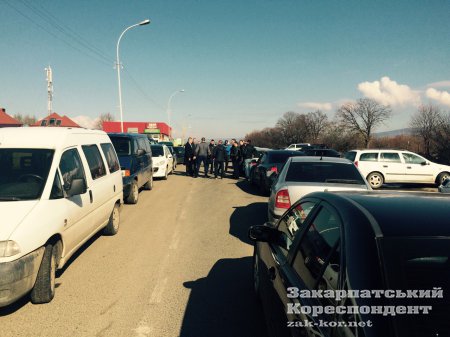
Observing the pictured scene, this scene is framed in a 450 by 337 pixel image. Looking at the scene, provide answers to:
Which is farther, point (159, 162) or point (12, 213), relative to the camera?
point (159, 162)

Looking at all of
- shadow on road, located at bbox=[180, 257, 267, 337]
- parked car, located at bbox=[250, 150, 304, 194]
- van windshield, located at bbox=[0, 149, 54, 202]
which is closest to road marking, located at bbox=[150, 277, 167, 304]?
shadow on road, located at bbox=[180, 257, 267, 337]

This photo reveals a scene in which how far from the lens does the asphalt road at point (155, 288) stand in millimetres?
3293

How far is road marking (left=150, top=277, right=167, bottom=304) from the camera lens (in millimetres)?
3867

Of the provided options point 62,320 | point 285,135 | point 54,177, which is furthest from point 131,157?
point 285,135

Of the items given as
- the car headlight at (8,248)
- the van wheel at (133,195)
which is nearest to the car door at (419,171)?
the van wheel at (133,195)

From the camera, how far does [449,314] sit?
1387 mm

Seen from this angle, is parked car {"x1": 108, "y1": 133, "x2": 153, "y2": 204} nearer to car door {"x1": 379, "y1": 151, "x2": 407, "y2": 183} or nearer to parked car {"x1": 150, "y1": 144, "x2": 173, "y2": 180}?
parked car {"x1": 150, "y1": 144, "x2": 173, "y2": 180}

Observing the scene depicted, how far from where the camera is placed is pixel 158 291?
4094 millimetres

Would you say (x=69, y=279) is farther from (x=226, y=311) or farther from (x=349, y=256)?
(x=349, y=256)

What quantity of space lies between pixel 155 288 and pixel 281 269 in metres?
2.35

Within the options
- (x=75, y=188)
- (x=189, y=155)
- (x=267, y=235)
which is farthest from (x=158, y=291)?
(x=189, y=155)

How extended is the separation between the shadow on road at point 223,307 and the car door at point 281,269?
2.37ft

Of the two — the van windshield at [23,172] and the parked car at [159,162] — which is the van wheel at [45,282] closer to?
the van windshield at [23,172]

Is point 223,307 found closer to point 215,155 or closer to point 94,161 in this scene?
point 94,161
